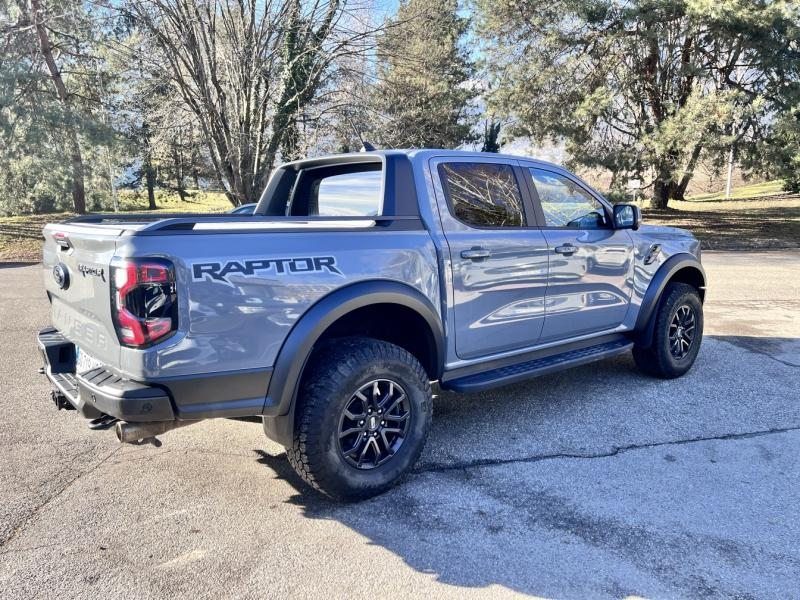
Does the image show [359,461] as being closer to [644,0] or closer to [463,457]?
[463,457]

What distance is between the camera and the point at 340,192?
4.17m

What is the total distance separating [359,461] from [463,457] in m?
0.83

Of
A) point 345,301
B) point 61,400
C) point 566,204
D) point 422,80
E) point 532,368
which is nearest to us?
point 345,301

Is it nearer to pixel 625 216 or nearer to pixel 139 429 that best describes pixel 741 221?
pixel 625 216

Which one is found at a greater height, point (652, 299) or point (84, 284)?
point (84, 284)

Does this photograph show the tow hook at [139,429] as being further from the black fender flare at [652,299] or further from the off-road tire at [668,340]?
the off-road tire at [668,340]

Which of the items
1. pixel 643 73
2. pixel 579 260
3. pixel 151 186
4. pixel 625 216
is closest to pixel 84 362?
pixel 579 260

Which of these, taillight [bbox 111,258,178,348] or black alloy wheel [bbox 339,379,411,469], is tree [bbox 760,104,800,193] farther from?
taillight [bbox 111,258,178,348]

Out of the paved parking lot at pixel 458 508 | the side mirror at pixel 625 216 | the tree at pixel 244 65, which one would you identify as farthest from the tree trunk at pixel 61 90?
the side mirror at pixel 625 216

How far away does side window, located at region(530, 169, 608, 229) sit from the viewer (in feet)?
14.3

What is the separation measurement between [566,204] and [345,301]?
229cm

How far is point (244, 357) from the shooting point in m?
2.76

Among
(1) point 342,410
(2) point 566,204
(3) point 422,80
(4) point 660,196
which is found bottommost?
(1) point 342,410

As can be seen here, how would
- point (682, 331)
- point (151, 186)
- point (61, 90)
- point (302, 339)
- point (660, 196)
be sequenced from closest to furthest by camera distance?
point (302, 339) < point (682, 331) < point (61, 90) < point (660, 196) < point (151, 186)
